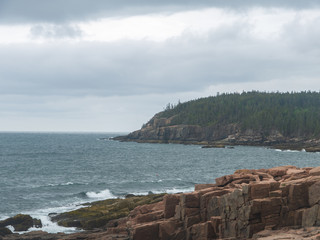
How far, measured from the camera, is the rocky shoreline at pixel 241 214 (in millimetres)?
25641

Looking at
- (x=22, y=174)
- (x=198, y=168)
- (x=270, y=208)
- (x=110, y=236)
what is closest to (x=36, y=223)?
(x=110, y=236)

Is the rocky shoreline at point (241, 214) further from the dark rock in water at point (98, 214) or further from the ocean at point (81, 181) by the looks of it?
the ocean at point (81, 181)

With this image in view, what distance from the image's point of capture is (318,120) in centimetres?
19825

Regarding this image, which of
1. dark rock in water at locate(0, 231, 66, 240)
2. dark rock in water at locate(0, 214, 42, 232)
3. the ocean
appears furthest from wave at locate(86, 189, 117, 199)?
dark rock in water at locate(0, 231, 66, 240)

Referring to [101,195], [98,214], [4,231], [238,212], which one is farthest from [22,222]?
[238,212]

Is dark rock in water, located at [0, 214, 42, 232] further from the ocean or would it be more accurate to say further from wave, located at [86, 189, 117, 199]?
wave, located at [86, 189, 117, 199]

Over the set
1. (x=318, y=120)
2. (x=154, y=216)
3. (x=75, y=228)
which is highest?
(x=318, y=120)

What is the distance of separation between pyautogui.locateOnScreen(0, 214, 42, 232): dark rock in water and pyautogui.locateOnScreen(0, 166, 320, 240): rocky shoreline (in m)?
8.55

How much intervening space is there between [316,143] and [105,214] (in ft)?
469

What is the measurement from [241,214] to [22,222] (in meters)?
→ 23.6

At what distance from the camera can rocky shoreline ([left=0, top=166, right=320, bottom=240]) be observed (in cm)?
2564

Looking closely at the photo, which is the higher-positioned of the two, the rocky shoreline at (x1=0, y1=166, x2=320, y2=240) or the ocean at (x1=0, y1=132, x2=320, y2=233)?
the rocky shoreline at (x1=0, y1=166, x2=320, y2=240)

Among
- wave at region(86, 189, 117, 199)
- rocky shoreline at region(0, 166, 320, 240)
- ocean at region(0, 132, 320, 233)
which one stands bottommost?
wave at region(86, 189, 117, 199)

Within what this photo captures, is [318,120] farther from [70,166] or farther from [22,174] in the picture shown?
[22,174]
